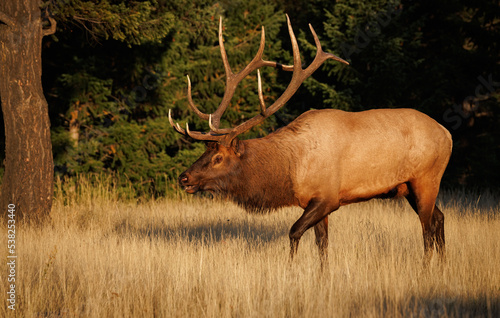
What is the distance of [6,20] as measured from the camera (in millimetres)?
7098

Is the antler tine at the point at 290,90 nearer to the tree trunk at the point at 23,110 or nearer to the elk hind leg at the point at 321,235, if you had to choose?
the elk hind leg at the point at 321,235

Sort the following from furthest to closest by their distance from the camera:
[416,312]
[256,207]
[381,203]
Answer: [381,203], [256,207], [416,312]

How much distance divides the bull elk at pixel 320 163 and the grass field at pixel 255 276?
0.52 metres

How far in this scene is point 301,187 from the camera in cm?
566

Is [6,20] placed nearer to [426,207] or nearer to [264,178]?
[264,178]

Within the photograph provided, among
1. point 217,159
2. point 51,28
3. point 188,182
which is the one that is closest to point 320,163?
point 217,159

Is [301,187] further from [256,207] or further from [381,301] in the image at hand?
[381,301]

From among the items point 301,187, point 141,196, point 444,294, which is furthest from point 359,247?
point 141,196

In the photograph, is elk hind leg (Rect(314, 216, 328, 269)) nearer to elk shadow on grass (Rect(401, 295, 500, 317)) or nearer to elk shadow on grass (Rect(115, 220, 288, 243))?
elk shadow on grass (Rect(115, 220, 288, 243))

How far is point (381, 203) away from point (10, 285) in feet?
23.6

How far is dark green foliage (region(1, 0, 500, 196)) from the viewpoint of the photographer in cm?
1075

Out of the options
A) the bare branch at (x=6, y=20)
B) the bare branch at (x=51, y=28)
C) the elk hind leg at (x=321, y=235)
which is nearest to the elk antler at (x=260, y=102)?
the elk hind leg at (x=321, y=235)

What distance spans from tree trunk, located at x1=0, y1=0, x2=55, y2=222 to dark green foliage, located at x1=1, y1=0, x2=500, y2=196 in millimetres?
2583

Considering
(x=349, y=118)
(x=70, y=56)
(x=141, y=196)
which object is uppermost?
(x=70, y=56)
